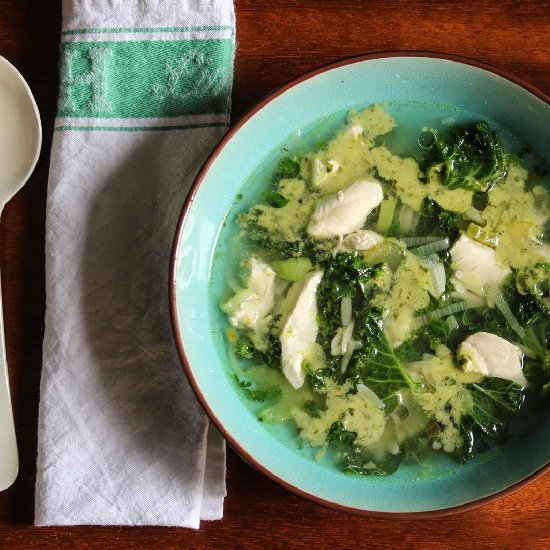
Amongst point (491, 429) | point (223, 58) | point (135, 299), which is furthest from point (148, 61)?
point (491, 429)

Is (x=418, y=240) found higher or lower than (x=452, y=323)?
higher

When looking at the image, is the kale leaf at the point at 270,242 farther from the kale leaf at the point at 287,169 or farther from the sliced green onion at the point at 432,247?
the sliced green onion at the point at 432,247

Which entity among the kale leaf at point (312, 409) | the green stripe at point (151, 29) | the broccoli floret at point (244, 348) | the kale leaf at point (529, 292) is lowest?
the kale leaf at point (312, 409)

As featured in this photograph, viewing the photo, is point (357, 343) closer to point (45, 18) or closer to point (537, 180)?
point (537, 180)

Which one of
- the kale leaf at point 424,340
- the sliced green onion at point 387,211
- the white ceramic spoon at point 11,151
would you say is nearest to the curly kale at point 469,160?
the sliced green onion at point 387,211

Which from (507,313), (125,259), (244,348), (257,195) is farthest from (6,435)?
(507,313)

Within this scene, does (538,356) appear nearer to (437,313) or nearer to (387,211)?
(437,313)
